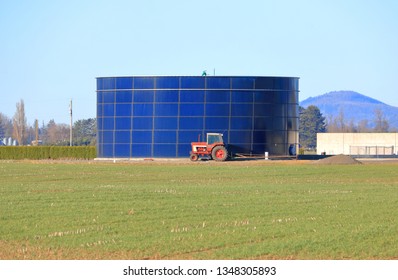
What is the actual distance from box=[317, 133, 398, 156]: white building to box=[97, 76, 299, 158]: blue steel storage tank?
39.1 metres

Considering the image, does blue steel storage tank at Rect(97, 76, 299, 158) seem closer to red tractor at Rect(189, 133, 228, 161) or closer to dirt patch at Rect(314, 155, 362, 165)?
red tractor at Rect(189, 133, 228, 161)

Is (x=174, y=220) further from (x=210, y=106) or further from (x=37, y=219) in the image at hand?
(x=210, y=106)

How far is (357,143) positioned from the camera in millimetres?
118688

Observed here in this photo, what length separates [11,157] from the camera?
94375mm

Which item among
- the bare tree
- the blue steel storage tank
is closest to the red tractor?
the blue steel storage tank

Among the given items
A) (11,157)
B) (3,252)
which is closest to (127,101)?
(11,157)

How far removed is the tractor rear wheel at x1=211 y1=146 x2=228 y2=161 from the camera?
72.5 m

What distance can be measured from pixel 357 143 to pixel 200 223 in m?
98.3

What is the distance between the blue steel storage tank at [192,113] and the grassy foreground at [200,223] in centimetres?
3870

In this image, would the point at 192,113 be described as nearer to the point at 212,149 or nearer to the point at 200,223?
the point at 212,149

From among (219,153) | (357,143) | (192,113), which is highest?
(192,113)

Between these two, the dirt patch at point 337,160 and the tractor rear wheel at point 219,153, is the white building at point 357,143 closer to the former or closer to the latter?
the tractor rear wheel at point 219,153

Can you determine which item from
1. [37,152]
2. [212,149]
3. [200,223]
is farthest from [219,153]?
[200,223]
